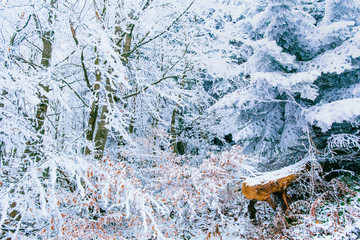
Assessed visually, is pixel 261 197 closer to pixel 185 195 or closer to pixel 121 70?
pixel 185 195

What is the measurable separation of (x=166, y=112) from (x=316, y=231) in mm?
7533

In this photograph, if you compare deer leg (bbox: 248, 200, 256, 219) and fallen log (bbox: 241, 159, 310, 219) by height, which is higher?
fallen log (bbox: 241, 159, 310, 219)

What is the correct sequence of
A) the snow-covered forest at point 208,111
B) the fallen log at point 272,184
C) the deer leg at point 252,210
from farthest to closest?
the deer leg at point 252,210 → the fallen log at point 272,184 → the snow-covered forest at point 208,111

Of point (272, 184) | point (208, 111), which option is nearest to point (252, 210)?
point (272, 184)

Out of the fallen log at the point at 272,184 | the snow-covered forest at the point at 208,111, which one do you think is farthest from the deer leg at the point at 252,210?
the fallen log at the point at 272,184

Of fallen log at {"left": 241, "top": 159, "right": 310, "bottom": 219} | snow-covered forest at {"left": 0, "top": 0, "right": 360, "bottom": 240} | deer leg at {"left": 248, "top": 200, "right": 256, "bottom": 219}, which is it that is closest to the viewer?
snow-covered forest at {"left": 0, "top": 0, "right": 360, "bottom": 240}

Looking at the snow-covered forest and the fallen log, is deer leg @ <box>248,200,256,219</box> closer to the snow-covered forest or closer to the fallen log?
the snow-covered forest

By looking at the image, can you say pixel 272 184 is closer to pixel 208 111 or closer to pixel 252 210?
pixel 252 210

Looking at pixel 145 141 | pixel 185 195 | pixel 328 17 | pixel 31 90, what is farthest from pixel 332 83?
pixel 31 90

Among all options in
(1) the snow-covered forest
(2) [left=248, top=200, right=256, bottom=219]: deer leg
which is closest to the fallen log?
(1) the snow-covered forest

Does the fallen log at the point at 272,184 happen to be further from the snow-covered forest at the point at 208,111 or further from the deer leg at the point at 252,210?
the deer leg at the point at 252,210

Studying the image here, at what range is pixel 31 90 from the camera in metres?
2.65

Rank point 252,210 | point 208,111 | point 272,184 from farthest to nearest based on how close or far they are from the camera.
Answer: point 208,111, point 252,210, point 272,184

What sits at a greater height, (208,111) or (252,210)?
(208,111)
